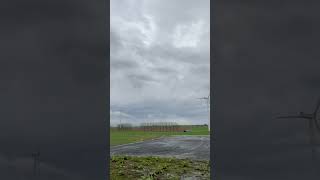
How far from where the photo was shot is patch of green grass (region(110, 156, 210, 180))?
66.5 feet

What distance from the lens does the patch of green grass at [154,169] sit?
20.3 metres

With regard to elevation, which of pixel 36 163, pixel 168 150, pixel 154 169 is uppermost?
pixel 36 163

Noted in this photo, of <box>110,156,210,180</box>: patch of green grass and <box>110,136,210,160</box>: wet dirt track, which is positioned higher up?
<box>110,156,210,180</box>: patch of green grass

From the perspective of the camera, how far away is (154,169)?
71.2 feet

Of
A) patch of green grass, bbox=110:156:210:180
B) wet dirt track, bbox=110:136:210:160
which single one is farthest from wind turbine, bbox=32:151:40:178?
wet dirt track, bbox=110:136:210:160

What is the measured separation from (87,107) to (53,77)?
8.16ft

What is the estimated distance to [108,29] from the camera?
14945 millimetres
